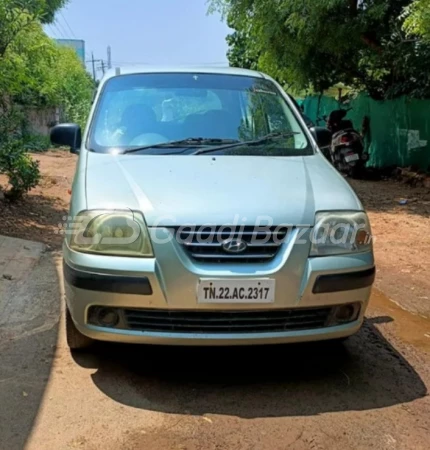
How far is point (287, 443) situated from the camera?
2781 mm

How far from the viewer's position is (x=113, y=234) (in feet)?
10.1

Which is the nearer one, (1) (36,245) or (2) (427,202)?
(1) (36,245)

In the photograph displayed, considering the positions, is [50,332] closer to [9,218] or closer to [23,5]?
[9,218]

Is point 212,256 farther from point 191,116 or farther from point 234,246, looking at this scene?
point 191,116

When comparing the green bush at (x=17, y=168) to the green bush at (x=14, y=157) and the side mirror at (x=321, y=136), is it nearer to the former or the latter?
the green bush at (x=14, y=157)

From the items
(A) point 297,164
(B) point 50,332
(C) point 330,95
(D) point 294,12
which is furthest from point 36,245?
(C) point 330,95

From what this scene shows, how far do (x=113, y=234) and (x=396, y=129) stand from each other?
1089 centimetres

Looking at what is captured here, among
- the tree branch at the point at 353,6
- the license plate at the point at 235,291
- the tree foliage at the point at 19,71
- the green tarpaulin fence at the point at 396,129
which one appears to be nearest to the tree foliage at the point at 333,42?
the tree branch at the point at 353,6

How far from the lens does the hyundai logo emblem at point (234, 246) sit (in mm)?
3008

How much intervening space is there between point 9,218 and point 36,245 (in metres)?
1.56

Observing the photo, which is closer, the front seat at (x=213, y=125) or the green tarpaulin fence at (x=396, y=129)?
the front seat at (x=213, y=125)

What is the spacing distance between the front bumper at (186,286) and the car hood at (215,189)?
218 millimetres

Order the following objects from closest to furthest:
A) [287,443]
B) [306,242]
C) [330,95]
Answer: [287,443], [306,242], [330,95]

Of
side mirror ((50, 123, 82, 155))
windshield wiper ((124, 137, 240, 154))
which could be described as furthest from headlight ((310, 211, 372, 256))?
side mirror ((50, 123, 82, 155))
